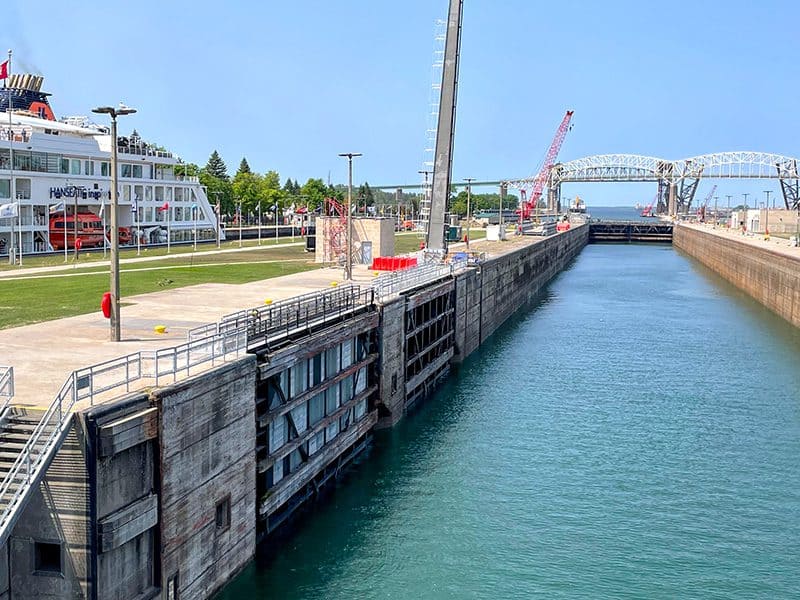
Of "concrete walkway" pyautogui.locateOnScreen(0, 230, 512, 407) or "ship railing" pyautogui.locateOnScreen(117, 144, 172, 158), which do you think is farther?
"ship railing" pyautogui.locateOnScreen(117, 144, 172, 158)

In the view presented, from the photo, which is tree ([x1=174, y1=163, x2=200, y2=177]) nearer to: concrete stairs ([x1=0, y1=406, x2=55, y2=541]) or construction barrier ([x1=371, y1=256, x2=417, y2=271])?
construction barrier ([x1=371, y1=256, x2=417, y2=271])

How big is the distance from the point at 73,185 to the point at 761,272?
72565mm

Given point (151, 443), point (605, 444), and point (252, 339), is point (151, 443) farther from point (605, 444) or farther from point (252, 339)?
point (605, 444)

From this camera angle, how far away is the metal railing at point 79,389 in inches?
710

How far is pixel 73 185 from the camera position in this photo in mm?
83938

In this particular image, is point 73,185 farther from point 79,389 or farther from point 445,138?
point 79,389

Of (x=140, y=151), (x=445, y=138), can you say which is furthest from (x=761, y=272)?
(x=140, y=151)

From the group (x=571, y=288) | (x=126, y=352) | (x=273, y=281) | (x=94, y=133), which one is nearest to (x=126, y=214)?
(x=94, y=133)

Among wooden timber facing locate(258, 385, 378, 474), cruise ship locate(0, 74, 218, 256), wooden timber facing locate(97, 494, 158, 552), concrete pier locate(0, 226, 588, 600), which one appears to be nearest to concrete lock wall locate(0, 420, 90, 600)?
concrete pier locate(0, 226, 588, 600)

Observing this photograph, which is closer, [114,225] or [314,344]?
[114,225]

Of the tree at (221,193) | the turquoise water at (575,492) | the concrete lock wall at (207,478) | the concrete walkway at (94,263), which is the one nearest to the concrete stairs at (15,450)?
the concrete lock wall at (207,478)

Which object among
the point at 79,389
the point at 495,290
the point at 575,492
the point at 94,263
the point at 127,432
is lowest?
the point at 575,492

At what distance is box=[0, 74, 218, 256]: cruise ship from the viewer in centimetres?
7712

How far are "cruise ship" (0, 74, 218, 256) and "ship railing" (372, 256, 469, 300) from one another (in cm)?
2832
